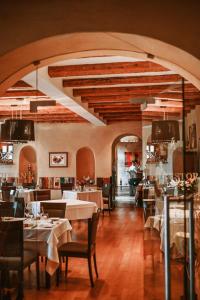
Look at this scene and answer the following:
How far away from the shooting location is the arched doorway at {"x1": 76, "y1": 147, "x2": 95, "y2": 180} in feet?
48.3

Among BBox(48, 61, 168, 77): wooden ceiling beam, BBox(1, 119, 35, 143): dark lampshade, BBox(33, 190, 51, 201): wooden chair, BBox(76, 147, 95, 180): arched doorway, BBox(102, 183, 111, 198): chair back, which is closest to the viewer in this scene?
BBox(48, 61, 168, 77): wooden ceiling beam

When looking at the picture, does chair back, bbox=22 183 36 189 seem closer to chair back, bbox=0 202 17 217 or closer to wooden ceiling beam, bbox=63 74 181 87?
chair back, bbox=0 202 17 217

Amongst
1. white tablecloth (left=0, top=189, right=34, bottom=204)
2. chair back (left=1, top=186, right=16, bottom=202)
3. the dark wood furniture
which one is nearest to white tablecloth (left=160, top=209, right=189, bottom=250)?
the dark wood furniture

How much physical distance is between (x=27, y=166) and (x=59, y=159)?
120 cm

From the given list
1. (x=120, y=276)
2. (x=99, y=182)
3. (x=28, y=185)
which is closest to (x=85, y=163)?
(x=99, y=182)

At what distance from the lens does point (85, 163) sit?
15.0 meters

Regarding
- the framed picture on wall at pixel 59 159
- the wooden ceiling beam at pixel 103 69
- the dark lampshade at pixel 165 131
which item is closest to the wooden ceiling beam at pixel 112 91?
the wooden ceiling beam at pixel 103 69

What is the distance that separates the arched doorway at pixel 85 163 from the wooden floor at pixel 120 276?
6.88m

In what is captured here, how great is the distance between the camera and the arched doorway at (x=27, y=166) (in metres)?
13.4

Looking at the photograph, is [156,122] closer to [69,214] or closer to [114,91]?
[114,91]

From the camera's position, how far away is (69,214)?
8203mm

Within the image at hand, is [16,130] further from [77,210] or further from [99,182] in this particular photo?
[99,182]

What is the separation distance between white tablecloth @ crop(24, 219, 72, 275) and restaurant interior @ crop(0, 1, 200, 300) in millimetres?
16

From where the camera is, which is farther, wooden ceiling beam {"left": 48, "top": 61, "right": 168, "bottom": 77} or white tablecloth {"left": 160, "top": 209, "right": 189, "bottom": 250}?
wooden ceiling beam {"left": 48, "top": 61, "right": 168, "bottom": 77}
